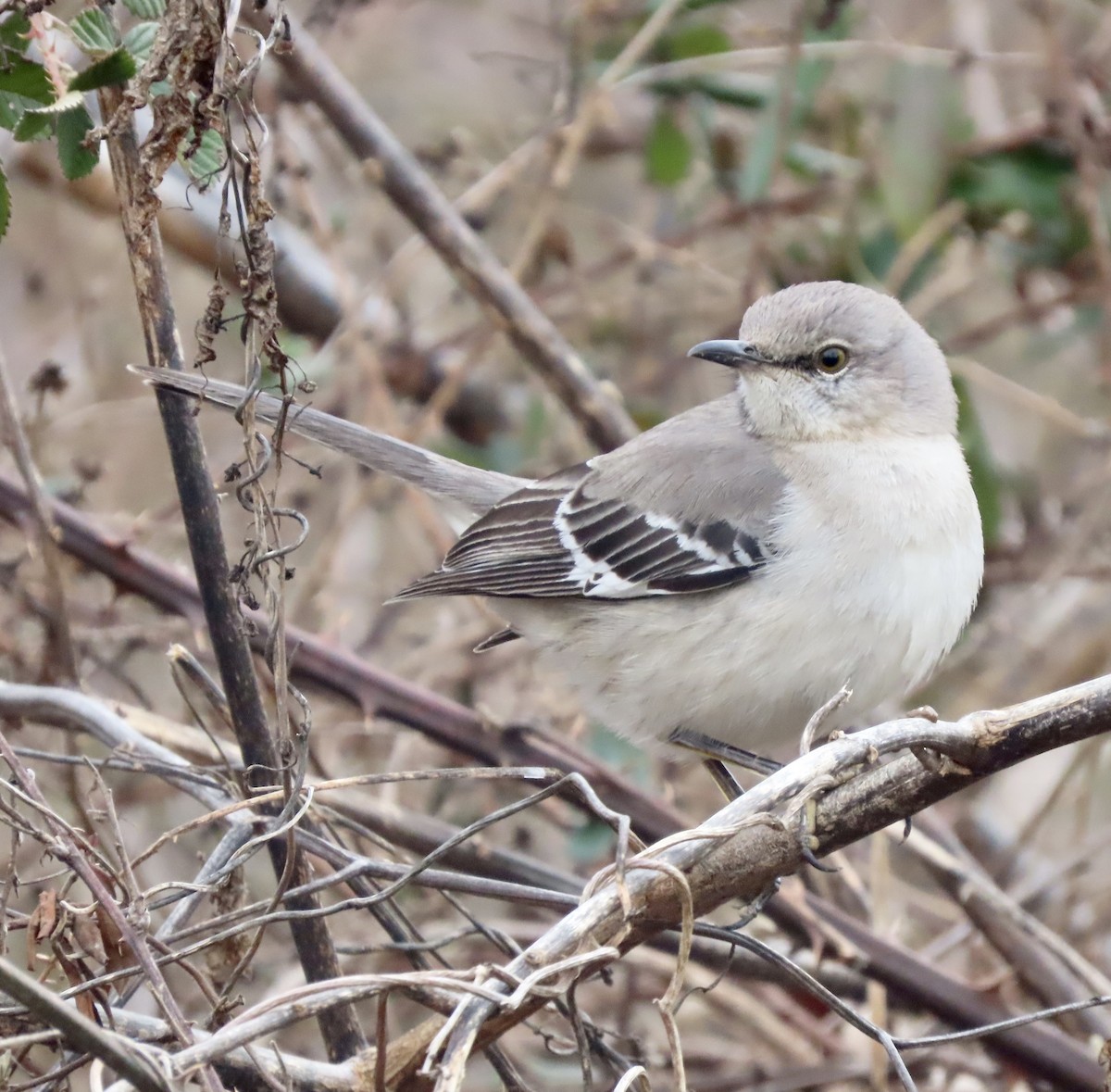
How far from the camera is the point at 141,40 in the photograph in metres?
2.25

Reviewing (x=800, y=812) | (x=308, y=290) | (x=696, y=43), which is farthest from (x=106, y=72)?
(x=696, y=43)

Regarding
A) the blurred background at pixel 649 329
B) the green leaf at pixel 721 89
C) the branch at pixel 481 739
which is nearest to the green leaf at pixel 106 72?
the branch at pixel 481 739

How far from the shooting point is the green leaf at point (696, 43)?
4.96m

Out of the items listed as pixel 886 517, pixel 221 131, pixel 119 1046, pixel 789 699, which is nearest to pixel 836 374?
pixel 886 517

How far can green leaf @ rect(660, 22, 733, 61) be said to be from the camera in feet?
16.3

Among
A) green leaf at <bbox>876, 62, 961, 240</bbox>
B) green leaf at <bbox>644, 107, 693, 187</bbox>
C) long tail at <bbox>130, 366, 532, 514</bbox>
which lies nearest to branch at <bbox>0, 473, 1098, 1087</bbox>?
long tail at <bbox>130, 366, 532, 514</bbox>

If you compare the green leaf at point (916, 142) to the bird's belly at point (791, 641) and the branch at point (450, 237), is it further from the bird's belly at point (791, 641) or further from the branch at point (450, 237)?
the bird's belly at point (791, 641)

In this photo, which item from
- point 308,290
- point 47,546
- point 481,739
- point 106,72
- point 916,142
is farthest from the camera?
point 308,290

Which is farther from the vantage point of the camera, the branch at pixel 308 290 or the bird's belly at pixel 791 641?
the branch at pixel 308 290

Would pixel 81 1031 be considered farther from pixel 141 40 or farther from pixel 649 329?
pixel 649 329

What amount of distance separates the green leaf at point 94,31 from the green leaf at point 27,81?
91 millimetres

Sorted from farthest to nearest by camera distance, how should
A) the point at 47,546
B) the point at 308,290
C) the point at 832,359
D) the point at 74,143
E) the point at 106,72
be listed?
the point at 308,290, the point at 832,359, the point at 47,546, the point at 74,143, the point at 106,72

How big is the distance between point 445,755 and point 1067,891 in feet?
6.89

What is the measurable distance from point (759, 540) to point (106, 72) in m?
2.06
